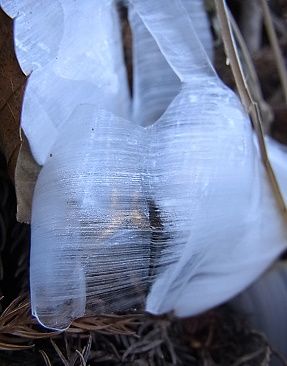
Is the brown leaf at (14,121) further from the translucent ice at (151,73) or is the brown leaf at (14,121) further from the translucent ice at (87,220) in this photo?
the translucent ice at (151,73)

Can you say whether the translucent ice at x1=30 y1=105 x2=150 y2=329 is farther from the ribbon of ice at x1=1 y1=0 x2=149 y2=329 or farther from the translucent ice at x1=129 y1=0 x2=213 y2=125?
the translucent ice at x1=129 y1=0 x2=213 y2=125

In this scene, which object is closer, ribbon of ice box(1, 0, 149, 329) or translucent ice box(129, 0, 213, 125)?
ribbon of ice box(1, 0, 149, 329)

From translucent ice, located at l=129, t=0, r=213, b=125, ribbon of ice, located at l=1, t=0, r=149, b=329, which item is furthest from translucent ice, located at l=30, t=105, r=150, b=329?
translucent ice, located at l=129, t=0, r=213, b=125

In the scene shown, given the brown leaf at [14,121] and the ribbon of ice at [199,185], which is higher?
the brown leaf at [14,121]

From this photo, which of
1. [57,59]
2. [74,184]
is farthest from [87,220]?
[57,59]

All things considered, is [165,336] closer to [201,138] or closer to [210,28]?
[201,138]

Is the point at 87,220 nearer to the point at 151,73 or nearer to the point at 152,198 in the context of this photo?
the point at 152,198

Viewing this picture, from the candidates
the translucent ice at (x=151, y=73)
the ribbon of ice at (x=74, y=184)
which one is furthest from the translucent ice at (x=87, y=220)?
the translucent ice at (x=151, y=73)
